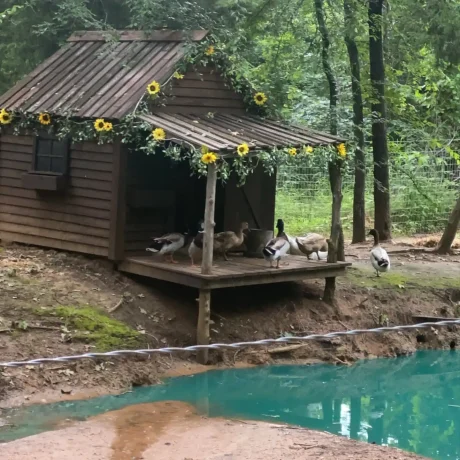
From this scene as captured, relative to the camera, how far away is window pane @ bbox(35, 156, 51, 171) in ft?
42.8

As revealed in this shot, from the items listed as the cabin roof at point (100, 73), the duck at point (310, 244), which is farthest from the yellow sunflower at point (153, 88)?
the duck at point (310, 244)

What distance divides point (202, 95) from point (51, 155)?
253 cm

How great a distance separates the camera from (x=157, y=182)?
1270 centimetres

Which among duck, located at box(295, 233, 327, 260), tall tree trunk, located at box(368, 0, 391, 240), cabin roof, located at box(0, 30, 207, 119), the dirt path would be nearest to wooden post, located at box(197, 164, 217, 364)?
cabin roof, located at box(0, 30, 207, 119)

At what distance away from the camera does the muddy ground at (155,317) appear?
9.92 m

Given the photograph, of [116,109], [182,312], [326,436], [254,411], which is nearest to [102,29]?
[116,109]

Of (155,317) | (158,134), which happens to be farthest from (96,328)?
(158,134)

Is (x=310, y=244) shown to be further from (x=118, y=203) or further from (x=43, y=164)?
(x=43, y=164)

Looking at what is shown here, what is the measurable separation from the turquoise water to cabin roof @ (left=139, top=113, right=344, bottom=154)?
299 cm

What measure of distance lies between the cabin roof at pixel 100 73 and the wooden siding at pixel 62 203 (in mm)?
639

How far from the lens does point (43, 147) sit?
13.1 meters

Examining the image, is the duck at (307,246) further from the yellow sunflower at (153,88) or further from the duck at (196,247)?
the yellow sunflower at (153,88)

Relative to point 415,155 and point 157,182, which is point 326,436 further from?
point 415,155

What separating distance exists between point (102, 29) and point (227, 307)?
17.3ft
